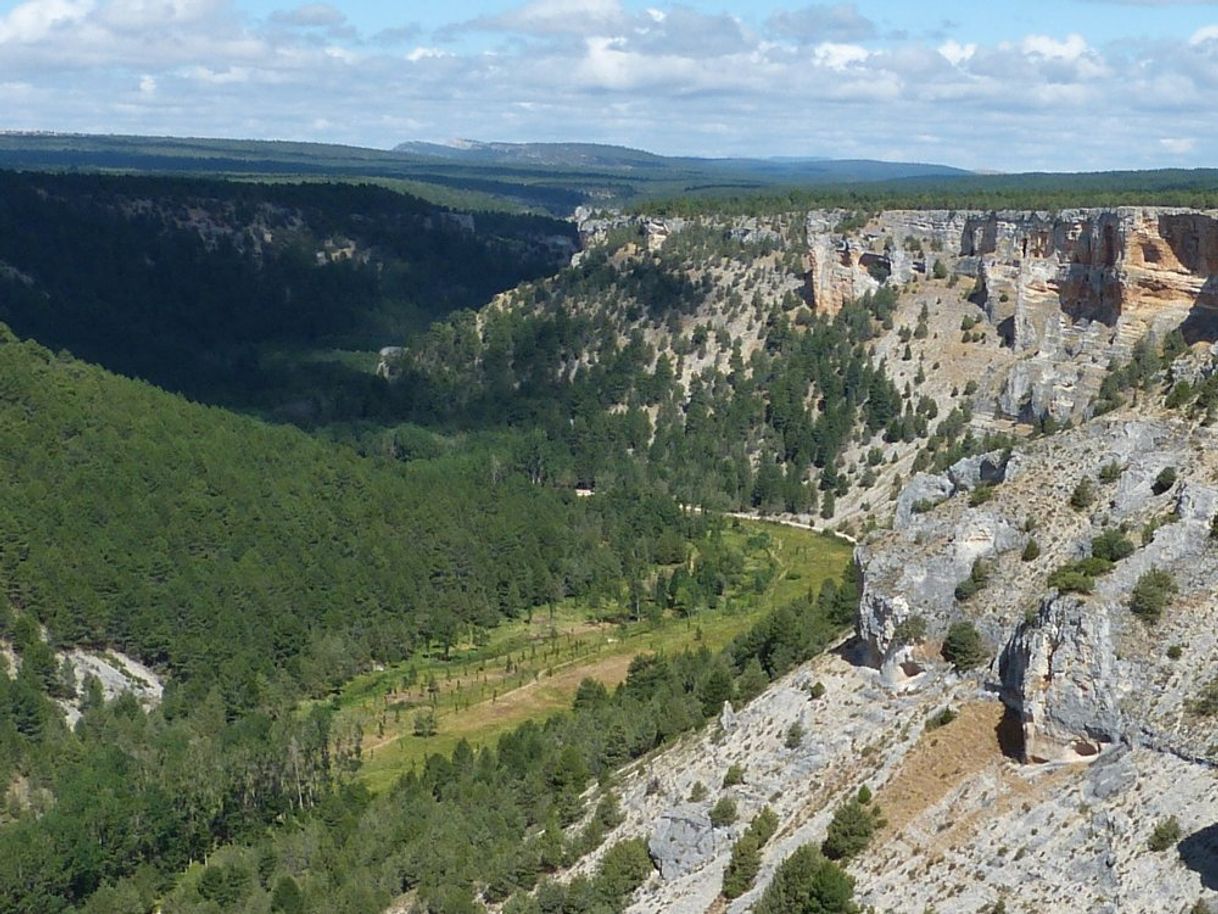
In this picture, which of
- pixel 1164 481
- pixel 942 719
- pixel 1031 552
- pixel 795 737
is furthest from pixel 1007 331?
pixel 942 719

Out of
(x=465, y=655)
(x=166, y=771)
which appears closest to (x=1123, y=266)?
(x=465, y=655)

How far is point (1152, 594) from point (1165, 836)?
9.02 m

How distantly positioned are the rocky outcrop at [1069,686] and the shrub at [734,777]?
1039cm

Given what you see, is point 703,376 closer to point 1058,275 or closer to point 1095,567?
point 1058,275

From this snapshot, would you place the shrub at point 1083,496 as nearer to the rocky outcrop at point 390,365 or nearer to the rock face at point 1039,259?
the rock face at point 1039,259

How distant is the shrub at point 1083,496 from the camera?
5578cm

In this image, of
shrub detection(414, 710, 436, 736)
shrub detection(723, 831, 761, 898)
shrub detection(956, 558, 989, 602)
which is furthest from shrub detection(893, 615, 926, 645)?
shrub detection(414, 710, 436, 736)

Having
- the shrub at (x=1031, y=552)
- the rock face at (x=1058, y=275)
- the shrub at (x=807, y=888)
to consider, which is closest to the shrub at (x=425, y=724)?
the shrub at (x=807, y=888)

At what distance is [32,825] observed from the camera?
66.8 metres

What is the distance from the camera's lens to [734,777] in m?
55.2

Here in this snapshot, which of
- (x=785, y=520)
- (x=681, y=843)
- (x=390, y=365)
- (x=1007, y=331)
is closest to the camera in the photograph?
(x=681, y=843)

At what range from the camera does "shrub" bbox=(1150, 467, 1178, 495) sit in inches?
2156

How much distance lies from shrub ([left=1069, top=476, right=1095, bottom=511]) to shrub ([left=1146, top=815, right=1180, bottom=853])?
1527 cm

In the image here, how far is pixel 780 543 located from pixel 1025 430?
67.1ft
